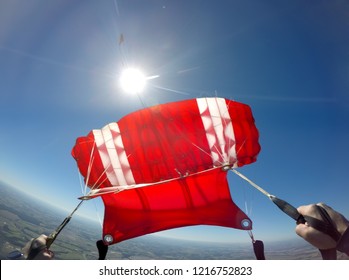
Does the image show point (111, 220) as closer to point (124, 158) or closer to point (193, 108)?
point (124, 158)

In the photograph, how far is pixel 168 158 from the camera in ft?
18.4

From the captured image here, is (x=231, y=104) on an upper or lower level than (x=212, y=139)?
upper

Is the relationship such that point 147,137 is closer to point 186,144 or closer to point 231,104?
point 186,144

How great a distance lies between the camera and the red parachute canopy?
200 inches

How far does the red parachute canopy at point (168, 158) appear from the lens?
16.7 ft

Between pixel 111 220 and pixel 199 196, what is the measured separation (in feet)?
7.39

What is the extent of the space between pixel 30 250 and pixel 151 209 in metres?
2.97

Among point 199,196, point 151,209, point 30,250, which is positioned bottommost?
point 30,250
